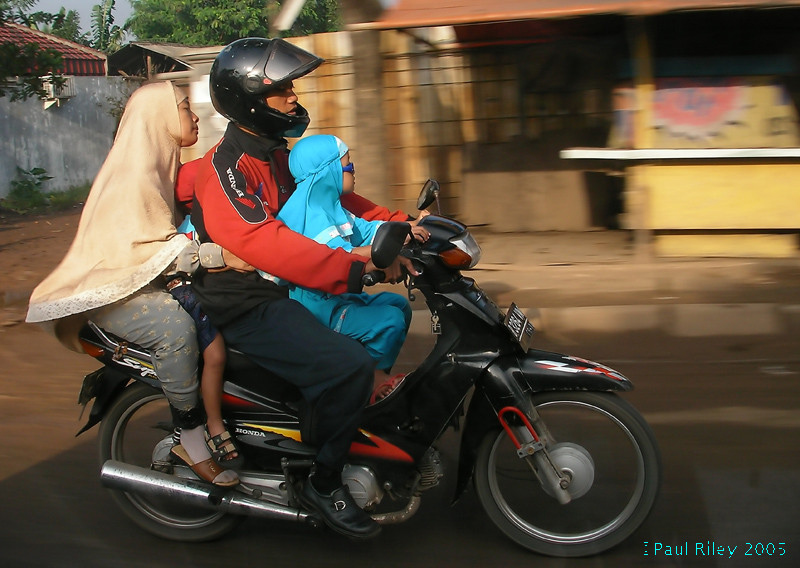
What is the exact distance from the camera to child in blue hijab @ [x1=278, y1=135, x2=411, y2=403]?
2.96m

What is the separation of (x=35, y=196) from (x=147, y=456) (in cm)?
1491

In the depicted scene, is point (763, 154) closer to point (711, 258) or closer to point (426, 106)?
point (711, 258)

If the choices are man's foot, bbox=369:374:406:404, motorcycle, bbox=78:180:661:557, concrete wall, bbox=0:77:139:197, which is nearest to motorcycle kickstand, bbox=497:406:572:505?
motorcycle, bbox=78:180:661:557

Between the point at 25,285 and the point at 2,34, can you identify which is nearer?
the point at 25,285

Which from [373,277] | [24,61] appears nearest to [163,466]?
[373,277]

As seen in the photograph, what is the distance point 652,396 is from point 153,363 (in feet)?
8.94

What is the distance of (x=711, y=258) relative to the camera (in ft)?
24.0

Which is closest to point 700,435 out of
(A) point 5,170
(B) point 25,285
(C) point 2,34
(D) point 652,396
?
(D) point 652,396

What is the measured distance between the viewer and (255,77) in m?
2.90

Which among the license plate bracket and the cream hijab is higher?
the cream hijab

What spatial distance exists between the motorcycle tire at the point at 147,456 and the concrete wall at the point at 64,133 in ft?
51.3

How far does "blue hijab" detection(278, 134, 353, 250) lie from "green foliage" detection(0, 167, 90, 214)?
532 inches

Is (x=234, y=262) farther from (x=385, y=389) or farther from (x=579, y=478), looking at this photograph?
(x=579, y=478)

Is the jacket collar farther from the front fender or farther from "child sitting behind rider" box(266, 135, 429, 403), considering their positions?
the front fender
